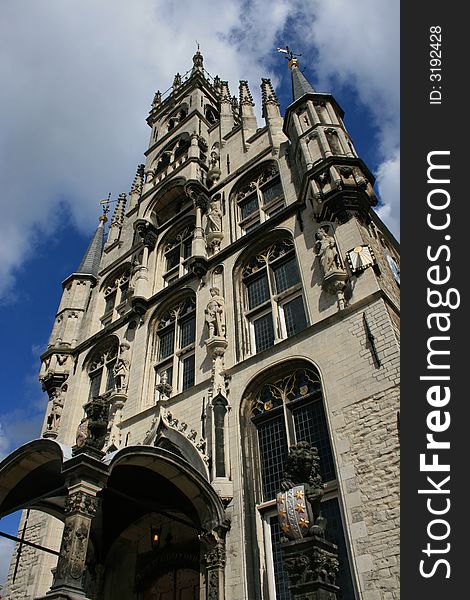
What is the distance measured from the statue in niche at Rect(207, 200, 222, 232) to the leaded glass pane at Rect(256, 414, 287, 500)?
8913 mm

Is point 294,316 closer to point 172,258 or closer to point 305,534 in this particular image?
point 305,534

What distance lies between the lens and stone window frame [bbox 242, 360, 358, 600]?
35.1 feet

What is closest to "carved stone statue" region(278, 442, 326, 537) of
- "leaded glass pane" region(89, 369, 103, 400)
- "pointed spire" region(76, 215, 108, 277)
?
"leaded glass pane" region(89, 369, 103, 400)

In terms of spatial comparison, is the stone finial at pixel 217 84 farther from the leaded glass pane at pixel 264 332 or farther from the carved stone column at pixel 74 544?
the carved stone column at pixel 74 544

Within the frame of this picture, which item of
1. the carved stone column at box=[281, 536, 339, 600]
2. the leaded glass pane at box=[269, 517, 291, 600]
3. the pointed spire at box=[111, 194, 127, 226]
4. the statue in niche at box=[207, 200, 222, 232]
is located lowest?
the carved stone column at box=[281, 536, 339, 600]

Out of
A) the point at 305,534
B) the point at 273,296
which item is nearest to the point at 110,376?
the point at 273,296

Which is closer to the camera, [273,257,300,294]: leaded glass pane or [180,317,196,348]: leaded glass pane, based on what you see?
[273,257,300,294]: leaded glass pane

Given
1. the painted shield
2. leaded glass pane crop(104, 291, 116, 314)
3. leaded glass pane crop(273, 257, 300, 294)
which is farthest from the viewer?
leaded glass pane crop(104, 291, 116, 314)

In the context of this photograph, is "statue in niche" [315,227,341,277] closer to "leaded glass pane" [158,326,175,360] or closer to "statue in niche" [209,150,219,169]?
"leaded glass pane" [158,326,175,360]

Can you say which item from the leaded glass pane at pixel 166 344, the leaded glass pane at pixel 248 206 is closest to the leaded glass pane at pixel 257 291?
the leaded glass pane at pixel 166 344

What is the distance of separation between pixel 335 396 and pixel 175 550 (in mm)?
6169

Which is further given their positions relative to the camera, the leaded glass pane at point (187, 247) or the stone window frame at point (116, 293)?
the stone window frame at point (116, 293)

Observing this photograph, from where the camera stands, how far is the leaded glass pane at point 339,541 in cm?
974

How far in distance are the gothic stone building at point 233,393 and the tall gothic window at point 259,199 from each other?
84 mm
